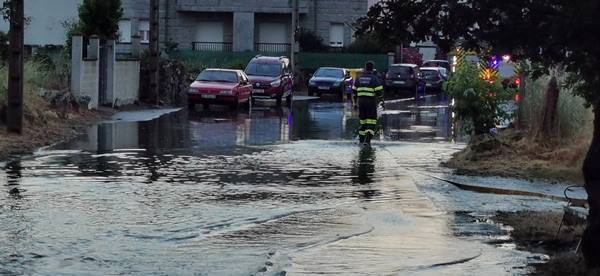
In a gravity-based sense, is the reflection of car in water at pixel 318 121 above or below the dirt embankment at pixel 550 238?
above

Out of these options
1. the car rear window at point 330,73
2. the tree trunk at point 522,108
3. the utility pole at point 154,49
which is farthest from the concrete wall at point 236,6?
the tree trunk at point 522,108

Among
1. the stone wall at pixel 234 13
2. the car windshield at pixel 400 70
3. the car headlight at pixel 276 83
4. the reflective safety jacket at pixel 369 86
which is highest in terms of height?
the stone wall at pixel 234 13

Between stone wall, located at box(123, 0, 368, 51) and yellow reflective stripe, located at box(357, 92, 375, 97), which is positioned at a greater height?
stone wall, located at box(123, 0, 368, 51)

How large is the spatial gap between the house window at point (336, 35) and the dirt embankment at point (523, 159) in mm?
44027

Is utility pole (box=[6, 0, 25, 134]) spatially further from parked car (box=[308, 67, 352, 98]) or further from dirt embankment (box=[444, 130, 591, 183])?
parked car (box=[308, 67, 352, 98])

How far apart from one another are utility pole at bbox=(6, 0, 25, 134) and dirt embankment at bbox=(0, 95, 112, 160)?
327 millimetres

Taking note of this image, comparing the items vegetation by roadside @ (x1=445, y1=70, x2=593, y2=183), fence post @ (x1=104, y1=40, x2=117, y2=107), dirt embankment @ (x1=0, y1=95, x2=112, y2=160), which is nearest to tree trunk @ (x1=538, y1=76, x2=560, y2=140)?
vegetation by roadside @ (x1=445, y1=70, x2=593, y2=183)

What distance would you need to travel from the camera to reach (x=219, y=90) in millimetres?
33844

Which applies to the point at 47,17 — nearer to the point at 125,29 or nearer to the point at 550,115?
the point at 125,29

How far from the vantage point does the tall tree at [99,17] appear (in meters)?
32.5

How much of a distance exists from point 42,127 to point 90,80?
24.0 feet

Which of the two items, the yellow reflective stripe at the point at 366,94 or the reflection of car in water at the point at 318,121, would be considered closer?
the yellow reflective stripe at the point at 366,94

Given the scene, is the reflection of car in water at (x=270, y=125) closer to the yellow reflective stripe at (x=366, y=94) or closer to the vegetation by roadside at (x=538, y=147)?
the yellow reflective stripe at (x=366, y=94)

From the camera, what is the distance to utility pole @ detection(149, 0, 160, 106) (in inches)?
1271
